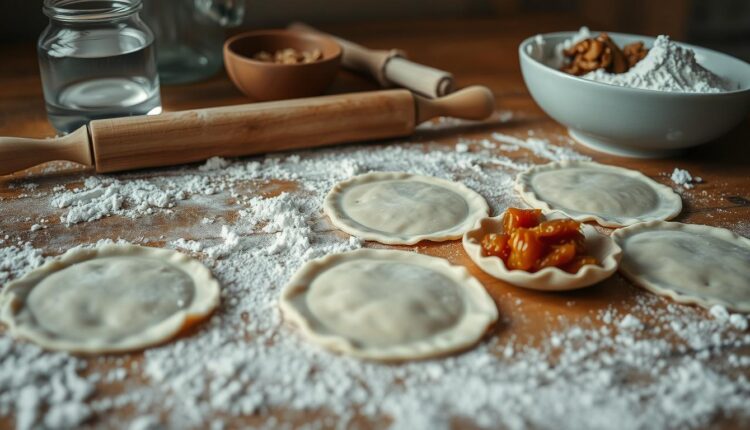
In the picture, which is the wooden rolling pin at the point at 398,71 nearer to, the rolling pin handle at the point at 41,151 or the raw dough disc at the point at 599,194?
the raw dough disc at the point at 599,194

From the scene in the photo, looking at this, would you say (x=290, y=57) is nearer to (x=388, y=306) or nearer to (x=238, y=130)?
(x=238, y=130)

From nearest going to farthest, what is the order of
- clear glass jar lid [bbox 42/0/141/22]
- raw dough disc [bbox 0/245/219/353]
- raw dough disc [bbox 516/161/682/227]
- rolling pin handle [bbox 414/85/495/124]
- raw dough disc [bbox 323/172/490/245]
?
raw dough disc [bbox 0/245/219/353]
raw dough disc [bbox 323/172/490/245]
raw dough disc [bbox 516/161/682/227]
clear glass jar lid [bbox 42/0/141/22]
rolling pin handle [bbox 414/85/495/124]

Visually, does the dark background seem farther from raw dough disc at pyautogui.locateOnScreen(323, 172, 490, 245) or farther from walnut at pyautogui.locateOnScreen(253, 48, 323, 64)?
raw dough disc at pyautogui.locateOnScreen(323, 172, 490, 245)

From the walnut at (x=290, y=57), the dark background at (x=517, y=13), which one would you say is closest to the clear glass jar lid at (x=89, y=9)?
the walnut at (x=290, y=57)

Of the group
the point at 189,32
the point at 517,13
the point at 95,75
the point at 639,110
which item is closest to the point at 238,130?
the point at 95,75

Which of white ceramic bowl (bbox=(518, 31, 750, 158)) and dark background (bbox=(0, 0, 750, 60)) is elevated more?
white ceramic bowl (bbox=(518, 31, 750, 158))

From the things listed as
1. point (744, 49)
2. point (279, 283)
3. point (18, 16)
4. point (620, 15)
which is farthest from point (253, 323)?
point (744, 49)

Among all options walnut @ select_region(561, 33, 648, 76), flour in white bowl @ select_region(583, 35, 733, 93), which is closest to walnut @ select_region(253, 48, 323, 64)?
walnut @ select_region(561, 33, 648, 76)
